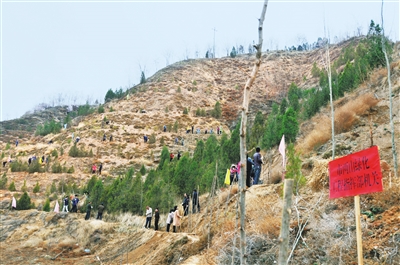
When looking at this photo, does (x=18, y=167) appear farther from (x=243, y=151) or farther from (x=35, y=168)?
(x=243, y=151)

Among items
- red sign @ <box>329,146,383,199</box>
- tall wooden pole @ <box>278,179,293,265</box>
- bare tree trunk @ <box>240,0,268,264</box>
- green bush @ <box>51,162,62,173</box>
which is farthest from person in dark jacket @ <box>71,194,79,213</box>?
tall wooden pole @ <box>278,179,293,265</box>

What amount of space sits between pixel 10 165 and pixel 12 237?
14.2 m

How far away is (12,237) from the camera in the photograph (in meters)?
17.7

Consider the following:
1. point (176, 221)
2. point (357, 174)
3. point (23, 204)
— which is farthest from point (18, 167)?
point (357, 174)

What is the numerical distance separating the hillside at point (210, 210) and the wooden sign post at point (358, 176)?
0.54 m

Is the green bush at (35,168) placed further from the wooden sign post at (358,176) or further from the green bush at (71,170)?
the wooden sign post at (358,176)

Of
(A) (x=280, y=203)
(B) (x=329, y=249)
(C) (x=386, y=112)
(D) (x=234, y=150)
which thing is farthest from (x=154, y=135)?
(B) (x=329, y=249)

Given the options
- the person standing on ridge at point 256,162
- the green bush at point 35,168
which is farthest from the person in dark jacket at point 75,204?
the person standing on ridge at point 256,162

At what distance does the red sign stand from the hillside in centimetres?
61

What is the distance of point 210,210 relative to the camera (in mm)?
11375

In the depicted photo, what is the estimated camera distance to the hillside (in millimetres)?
5746

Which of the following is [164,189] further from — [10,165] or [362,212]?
[10,165]

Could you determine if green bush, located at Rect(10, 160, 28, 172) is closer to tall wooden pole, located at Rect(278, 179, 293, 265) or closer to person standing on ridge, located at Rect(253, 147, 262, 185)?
person standing on ridge, located at Rect(253, 147, 262, 185)

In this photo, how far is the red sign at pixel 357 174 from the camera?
309 centimetres
